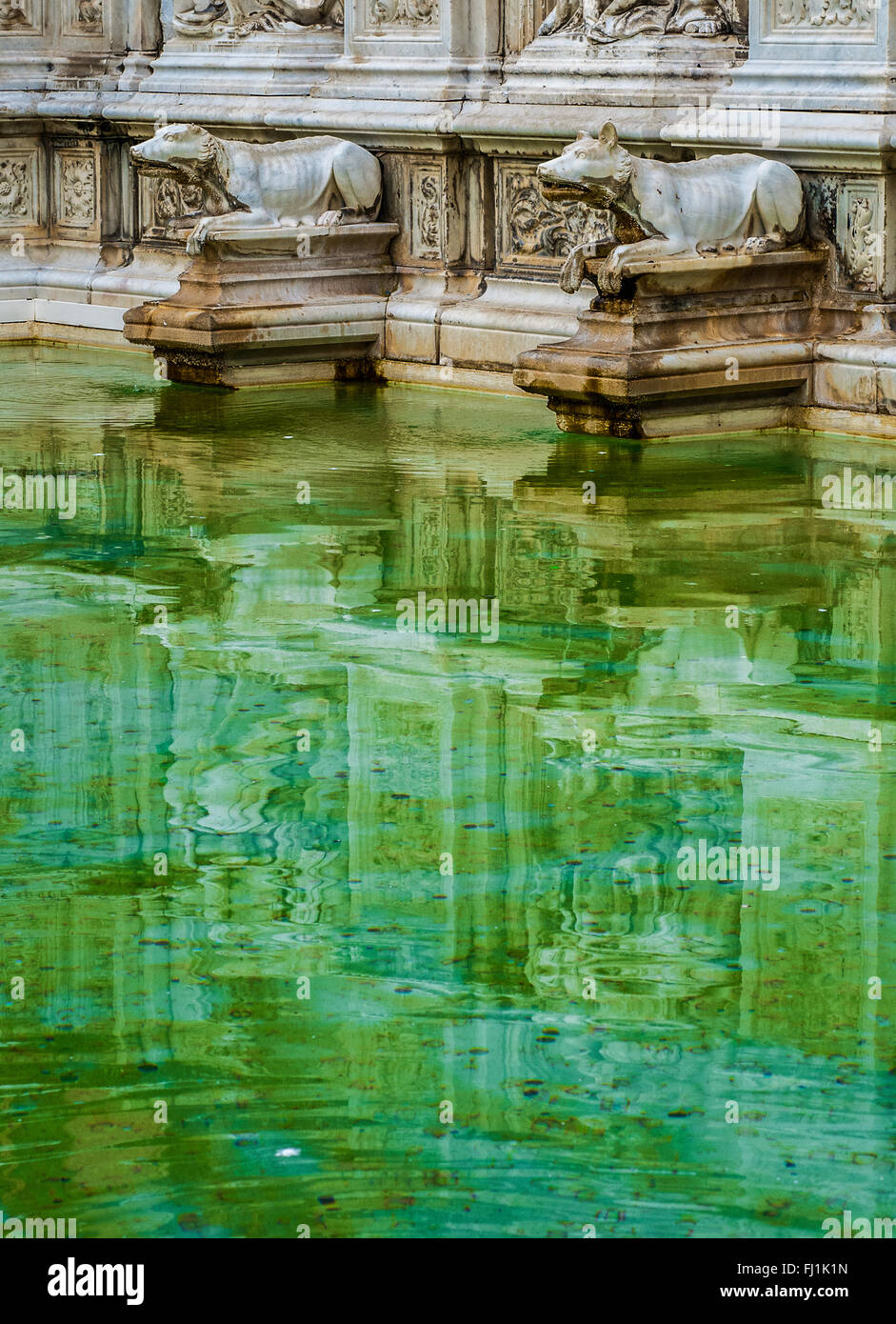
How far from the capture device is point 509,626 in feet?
24.9

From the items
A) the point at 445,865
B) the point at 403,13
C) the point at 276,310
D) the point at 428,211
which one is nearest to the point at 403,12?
the point at 403,13

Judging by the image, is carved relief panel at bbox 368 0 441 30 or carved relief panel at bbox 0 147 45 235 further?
carved relief panel at bbox 0 147 45 235

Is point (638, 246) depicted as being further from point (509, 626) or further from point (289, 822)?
point (289, 822)

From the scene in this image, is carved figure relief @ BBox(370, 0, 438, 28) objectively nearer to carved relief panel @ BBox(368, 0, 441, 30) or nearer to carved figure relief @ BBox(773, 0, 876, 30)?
carved relief panel @ BBox(368, 0, 441, 30)

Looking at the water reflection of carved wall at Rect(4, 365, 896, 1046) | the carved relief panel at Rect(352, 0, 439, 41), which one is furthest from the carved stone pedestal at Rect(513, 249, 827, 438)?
the carved relief panel at Rect(352, 0, 439, 41)

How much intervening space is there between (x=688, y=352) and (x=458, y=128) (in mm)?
2684

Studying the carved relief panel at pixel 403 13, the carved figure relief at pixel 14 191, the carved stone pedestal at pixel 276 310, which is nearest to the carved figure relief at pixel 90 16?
the carved figure relief at pixel 14 191

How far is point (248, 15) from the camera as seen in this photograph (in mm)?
14102

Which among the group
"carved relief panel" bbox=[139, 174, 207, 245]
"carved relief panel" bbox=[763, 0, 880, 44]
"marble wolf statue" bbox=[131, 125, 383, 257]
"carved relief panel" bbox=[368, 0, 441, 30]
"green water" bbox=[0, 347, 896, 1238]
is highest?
"carved relief panel" bbox=[368, 0, 441, 30]

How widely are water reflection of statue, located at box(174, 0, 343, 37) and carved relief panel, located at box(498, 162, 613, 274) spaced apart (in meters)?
1.91

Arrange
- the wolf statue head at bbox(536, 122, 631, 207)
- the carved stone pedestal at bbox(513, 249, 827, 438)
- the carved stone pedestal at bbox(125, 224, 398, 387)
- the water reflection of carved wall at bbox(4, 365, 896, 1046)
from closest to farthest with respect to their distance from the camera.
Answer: the water reflection of carved wall at bbox(4, 365, 896, 1046) < the carved stone pedestal at bbox(513, 249, 827, 438) < the wolf statue head at bbox(536, 122, 631, 207) < the carved stone pedestal at bbox(125, 224, 398, 387)

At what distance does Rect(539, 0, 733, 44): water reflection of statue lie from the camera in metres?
11.7

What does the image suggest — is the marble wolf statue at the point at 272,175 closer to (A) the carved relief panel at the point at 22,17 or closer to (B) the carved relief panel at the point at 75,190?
(B) the carved relief panel at the point at 75,190

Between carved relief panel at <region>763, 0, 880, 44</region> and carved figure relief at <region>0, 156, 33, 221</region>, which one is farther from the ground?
carved relief panel at <region>763, 0, 880, 44</region>
